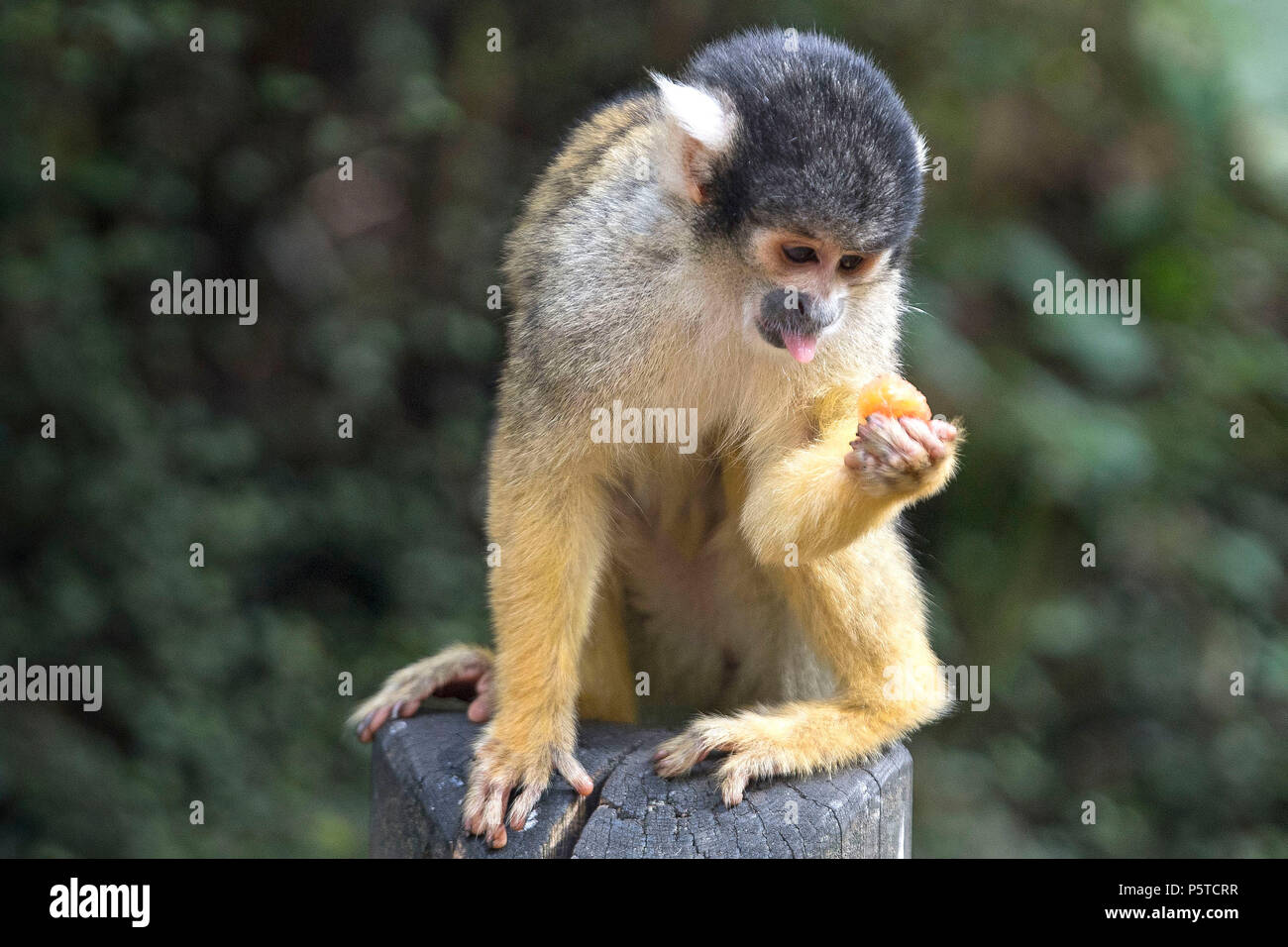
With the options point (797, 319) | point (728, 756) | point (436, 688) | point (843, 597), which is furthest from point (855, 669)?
point (436, 688)

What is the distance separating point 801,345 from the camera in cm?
269

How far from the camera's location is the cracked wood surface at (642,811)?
237 cm

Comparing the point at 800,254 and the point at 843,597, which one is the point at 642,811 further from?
the point at 800,254

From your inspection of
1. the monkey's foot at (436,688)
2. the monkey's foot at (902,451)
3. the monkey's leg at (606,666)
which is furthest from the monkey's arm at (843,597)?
the monkey's foot at (436,688)

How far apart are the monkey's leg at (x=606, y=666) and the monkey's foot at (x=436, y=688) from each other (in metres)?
0.27

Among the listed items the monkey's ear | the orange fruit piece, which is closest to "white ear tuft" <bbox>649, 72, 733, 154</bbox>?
the monkey's ear

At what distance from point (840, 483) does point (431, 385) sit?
3501mm

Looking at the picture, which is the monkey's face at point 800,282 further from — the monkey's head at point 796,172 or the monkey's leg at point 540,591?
the monkey's leg at point 540,591

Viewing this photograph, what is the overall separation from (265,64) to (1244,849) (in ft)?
17.9

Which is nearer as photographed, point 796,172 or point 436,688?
point 796,172

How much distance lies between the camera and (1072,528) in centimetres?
517

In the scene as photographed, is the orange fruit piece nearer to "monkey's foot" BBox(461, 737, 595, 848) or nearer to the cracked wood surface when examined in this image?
the cracked wood surface
